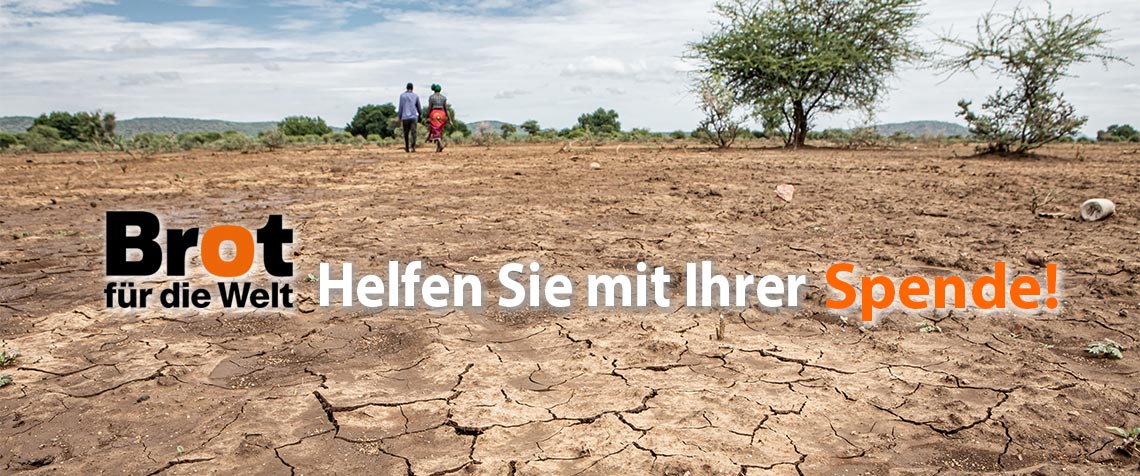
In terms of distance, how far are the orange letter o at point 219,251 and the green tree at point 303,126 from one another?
2332cm

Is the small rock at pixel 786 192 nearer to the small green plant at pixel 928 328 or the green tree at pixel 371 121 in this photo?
the small green plant at pixel 928 328

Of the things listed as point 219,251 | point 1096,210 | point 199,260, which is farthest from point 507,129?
point 1096,210

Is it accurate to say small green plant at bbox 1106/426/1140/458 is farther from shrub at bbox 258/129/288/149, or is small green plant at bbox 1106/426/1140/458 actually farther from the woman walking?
shrub at bbox 258/129/288/149

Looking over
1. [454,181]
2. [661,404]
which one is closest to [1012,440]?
[661,404]

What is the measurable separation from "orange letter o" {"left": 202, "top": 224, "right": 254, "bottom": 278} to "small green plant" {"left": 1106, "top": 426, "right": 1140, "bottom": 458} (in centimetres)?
480

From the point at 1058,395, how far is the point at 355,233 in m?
5.03

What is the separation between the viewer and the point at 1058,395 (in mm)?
2676

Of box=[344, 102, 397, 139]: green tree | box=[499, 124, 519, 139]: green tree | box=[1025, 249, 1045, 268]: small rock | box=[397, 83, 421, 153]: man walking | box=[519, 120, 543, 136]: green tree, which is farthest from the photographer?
box=[344, 102, 397, 139]: green tree

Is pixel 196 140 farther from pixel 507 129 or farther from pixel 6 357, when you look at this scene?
pixel 6 357

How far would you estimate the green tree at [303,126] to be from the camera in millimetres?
28297

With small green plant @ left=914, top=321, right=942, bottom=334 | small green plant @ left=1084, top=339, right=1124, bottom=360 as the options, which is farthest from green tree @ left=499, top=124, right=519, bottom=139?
small green plant @ left=1084, top=339, right=1124, bottom=360

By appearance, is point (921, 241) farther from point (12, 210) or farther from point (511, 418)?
point (12, 210)

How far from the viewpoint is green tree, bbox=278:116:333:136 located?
28.3 metres

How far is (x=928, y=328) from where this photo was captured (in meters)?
3.46
